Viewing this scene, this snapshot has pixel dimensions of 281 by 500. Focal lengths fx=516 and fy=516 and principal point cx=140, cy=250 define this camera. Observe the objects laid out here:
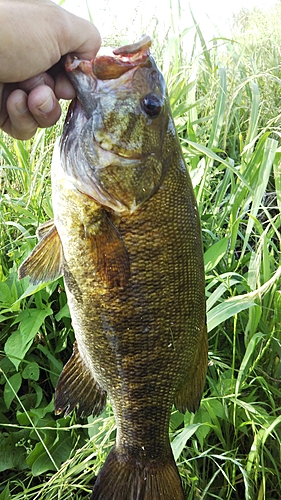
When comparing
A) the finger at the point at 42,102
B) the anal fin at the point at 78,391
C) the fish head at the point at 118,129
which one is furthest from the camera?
the anal fin at the point at 78,391

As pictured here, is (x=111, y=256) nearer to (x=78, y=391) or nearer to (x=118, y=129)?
(x=118, y=129)

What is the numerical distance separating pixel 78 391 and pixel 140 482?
349 millimetres

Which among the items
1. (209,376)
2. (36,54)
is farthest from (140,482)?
(36,54)

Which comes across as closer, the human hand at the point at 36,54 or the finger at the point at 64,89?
the human hand at the point at 36,54

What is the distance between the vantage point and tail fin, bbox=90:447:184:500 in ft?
5.33

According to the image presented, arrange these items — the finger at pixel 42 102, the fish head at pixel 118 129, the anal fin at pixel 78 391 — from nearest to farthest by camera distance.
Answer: the fish head at pixel 118 129, the finger at pixel 42 102, the anal fin at pixel 78 391

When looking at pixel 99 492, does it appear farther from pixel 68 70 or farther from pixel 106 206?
pixel 68 70

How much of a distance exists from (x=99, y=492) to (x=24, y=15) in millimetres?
1434

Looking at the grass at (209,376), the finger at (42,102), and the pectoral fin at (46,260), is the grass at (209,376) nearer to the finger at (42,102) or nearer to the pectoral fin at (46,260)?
the pectoral fin at (46,260)

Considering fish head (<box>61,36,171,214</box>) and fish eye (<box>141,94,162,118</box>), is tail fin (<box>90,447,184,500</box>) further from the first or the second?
fish eye (<box>141,94,162,118</box>)

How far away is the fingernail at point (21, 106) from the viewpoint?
63.0 inches

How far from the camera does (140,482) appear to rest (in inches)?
65.1

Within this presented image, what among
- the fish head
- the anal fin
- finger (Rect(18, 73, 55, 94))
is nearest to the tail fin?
the anal fin

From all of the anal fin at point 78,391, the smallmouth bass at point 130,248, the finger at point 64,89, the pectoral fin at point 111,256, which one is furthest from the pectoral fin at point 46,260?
the finger at point 64,89
